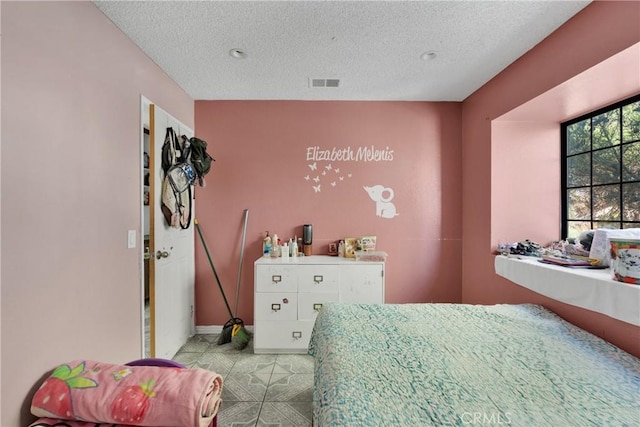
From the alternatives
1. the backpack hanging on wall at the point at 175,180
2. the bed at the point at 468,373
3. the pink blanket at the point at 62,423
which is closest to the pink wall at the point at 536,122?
the bed at the point at 468,373

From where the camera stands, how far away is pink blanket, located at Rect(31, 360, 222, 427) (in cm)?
102

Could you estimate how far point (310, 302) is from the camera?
237 cm

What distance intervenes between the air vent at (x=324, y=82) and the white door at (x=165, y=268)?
124 centimetres

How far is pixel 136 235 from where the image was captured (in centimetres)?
177

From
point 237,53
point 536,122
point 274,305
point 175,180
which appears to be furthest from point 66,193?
point 536,122

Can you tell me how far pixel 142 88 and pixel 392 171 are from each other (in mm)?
2247

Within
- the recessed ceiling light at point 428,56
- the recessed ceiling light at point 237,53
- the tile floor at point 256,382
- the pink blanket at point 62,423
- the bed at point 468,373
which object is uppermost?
the recessed ceiling light at point 237,53

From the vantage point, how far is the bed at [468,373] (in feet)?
2.77

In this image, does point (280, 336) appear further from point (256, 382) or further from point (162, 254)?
point (162, 254)

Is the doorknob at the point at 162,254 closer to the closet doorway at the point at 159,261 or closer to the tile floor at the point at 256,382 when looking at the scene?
the closet doorway at the point at 159,261

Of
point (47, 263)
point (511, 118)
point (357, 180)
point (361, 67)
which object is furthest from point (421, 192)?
point (47, 263)

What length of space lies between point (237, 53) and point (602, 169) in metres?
2.72

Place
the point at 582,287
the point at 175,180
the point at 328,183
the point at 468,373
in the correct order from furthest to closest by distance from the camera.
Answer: the point at 328,183, the point at 175,180, the point at 582,287, the point at 468,373

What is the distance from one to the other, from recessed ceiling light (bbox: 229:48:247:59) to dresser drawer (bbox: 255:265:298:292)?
169 cm
